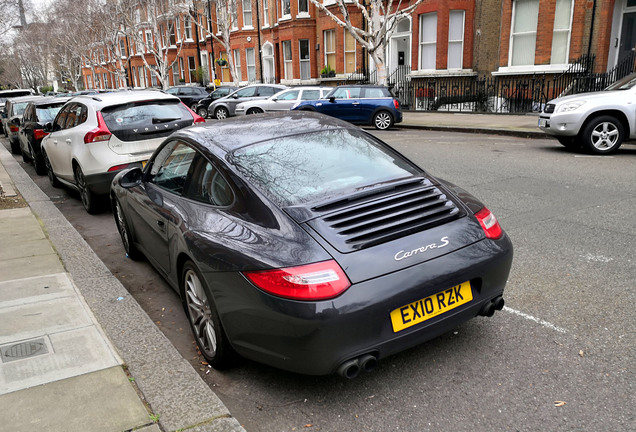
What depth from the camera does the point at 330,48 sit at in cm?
3022

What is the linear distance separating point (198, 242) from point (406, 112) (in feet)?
69.1

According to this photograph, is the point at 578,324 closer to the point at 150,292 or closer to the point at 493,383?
the point at 493,383

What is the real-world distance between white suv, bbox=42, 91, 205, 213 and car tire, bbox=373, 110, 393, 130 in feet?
34.7

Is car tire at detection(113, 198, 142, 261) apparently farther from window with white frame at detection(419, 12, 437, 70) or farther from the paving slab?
window with white frame at detection(419, 12, 437, 70)

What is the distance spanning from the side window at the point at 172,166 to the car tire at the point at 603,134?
9.08 meters

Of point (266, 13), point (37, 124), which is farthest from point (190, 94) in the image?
point (37, 124)

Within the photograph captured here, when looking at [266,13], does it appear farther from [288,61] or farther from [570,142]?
[570,142]

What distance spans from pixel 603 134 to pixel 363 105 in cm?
876

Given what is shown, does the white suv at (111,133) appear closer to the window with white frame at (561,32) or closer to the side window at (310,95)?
the side window at (310,95)

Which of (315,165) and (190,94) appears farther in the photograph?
(190,94)

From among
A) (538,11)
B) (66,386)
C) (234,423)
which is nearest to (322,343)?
(234,423)

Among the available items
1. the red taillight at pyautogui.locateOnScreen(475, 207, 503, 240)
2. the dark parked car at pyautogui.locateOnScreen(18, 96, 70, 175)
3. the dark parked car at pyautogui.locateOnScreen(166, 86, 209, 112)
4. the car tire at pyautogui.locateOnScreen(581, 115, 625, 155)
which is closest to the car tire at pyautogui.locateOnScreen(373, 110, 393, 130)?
the car tire at pyautogui.locateOnScreen(581, 115, 625, 155)

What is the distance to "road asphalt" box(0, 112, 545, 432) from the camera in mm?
2818

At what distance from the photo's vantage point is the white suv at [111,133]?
7.33 m
